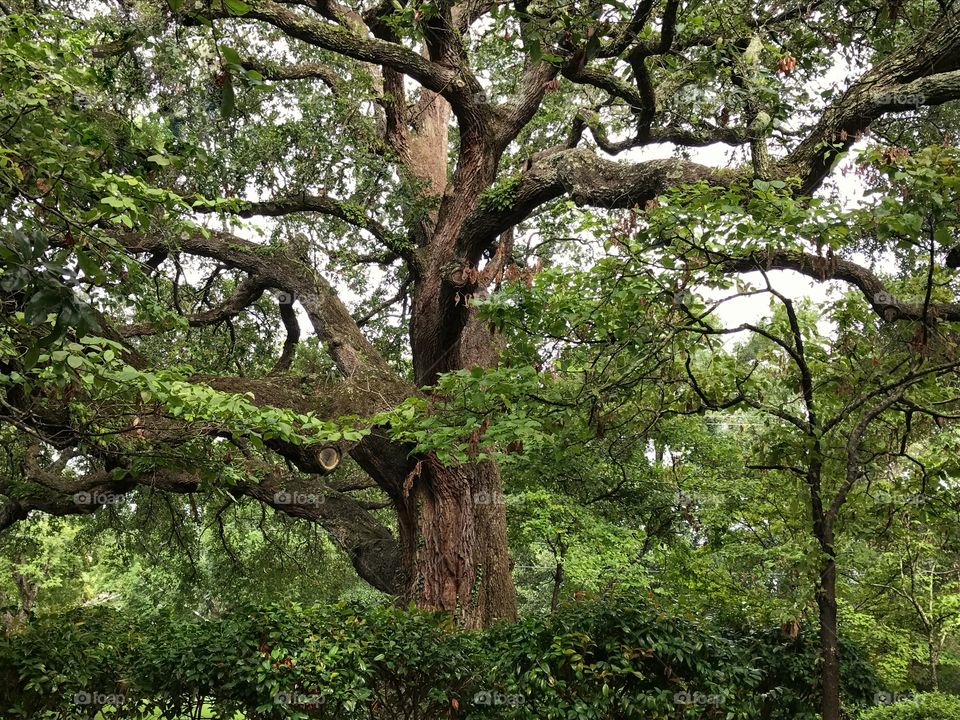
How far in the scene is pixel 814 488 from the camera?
192 inches

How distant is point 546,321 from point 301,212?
198 inches

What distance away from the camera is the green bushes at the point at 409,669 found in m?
5.30

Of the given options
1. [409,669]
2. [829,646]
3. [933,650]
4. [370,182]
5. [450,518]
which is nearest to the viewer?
[829,646]

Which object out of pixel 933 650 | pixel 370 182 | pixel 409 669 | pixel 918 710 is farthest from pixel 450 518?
pixel 933 650

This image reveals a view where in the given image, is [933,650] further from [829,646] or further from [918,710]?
[829,646]

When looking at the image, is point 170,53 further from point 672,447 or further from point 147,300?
point 672,447

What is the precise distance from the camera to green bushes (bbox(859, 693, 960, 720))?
656 cm

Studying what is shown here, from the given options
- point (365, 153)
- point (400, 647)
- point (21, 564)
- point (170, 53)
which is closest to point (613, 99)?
point (365, 153)

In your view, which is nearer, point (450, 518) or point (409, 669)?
point (409, 669)

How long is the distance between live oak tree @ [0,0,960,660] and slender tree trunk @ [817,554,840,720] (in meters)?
0.05

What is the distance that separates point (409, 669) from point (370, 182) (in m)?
5.37

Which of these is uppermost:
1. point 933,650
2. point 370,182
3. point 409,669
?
point 370,182

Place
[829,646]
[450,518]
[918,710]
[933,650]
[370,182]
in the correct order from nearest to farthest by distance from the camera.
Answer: [829,646], [918,710], [450,518], [370,182], [933,650]

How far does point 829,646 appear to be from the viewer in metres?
4.76
